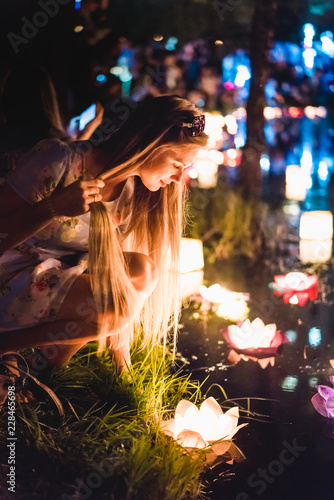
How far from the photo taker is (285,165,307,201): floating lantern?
11.0m

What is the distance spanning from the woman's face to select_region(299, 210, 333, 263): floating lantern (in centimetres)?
449

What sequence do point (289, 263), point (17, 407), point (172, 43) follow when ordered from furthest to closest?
point (172, 43), point (289, 263), point (17, 407)

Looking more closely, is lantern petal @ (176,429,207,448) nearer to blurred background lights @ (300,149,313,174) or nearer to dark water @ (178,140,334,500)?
dark water @ (178,140,334,500)

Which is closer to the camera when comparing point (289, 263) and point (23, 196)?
point (23, 196)

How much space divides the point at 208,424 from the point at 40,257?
109 cm

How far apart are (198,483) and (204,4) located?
614 cm

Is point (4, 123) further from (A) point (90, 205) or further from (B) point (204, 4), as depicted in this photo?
(B) point (204, 4)

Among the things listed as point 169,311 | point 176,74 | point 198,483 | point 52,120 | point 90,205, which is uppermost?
point 176,74

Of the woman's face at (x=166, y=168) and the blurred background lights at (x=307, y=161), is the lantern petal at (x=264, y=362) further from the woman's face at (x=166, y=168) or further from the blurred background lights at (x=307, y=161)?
the blurred background lights at (x=307, y=161)

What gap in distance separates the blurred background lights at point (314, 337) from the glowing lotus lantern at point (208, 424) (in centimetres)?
156

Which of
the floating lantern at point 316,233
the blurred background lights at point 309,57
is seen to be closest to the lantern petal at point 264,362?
the floating lantern at point 316,233

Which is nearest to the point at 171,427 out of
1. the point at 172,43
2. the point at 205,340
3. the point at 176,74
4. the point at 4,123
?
the point at 205,340

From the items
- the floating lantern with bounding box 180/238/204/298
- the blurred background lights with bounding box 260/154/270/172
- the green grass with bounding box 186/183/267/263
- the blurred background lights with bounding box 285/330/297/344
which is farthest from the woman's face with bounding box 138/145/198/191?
the blurred background lights with bounding box 260/154/270/172

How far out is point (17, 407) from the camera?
2.90m
